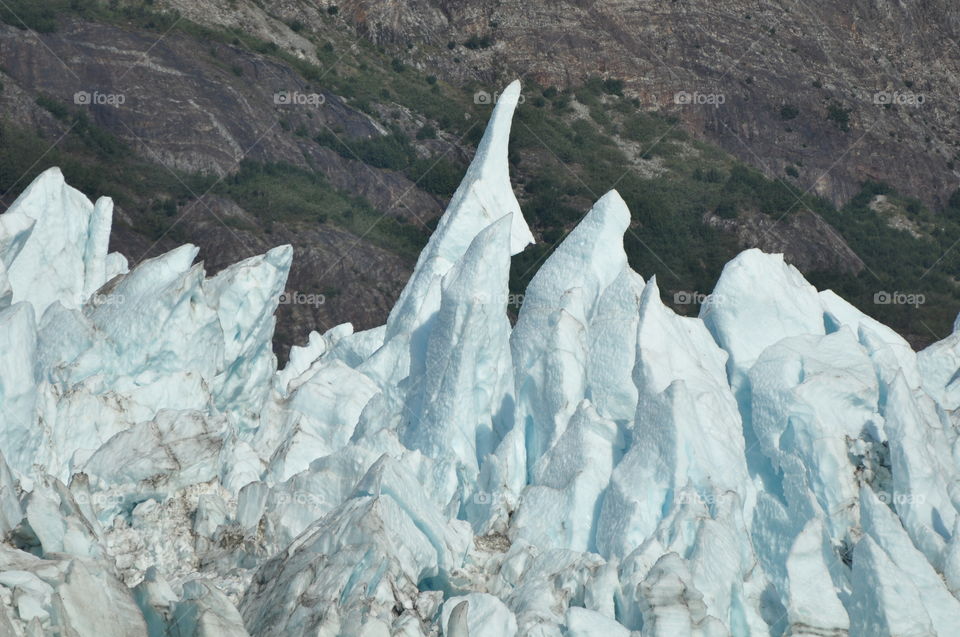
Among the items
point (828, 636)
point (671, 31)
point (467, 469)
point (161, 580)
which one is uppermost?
point (161, 580)

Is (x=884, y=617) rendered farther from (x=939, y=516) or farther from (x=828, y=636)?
(x=939, y=516)

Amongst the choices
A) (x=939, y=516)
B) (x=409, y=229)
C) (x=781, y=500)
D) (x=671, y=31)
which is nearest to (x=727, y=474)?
(x=781, y=500)

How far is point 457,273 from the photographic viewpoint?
22203 mm

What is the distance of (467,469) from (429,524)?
3373 mm

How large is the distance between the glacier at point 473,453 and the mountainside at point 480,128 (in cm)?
2449

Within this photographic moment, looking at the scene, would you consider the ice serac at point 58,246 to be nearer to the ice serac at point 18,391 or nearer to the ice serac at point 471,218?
the ice serac at point 18,391

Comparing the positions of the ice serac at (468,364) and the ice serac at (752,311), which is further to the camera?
the ice serac at (752,311)

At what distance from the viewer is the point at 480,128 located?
245ft

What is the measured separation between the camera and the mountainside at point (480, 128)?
5741cm

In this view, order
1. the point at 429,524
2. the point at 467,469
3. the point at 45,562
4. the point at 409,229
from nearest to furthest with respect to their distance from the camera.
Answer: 1. the point at 45,562
2. the point at 429,524
3. the point at 467,469
4. the point at 409,229

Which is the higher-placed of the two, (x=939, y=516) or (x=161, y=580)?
(x=161, y=580)

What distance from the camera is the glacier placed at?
1656cm

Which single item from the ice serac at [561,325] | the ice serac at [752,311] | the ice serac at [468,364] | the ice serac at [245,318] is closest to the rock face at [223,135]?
the ice serac at [245,318]

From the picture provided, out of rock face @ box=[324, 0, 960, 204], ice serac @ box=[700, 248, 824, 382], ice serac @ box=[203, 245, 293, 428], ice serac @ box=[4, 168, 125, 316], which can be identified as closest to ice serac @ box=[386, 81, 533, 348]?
ice serac @ box=[203, 245, 293, 428]
